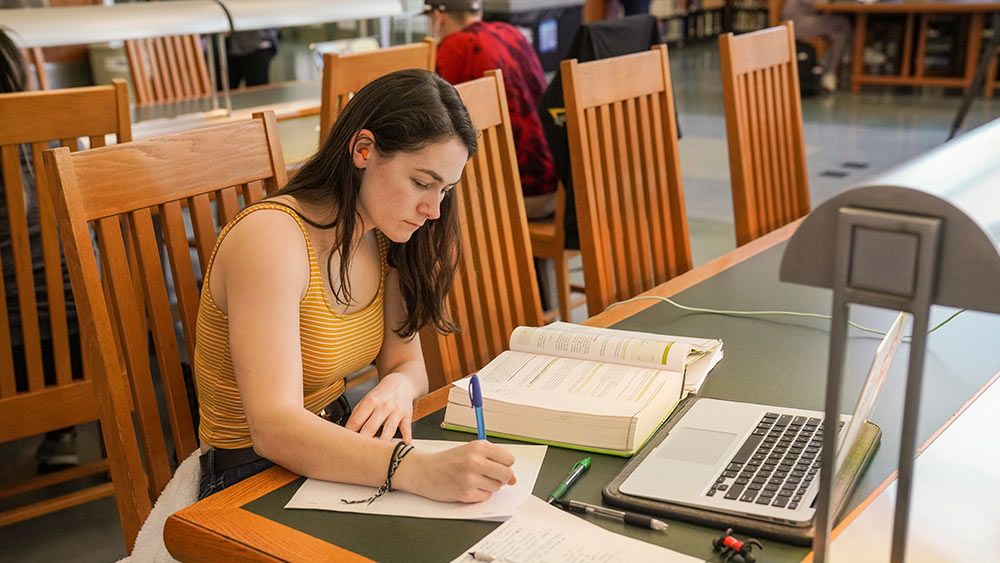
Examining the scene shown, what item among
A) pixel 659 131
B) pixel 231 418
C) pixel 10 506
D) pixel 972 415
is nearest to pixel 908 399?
pixel 972 415

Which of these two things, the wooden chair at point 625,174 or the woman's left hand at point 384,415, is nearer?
the woman's left hand at point 384,415

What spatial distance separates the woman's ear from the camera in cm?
121

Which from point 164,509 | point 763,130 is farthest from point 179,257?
point 763,130

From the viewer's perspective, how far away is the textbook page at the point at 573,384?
3.72 ft

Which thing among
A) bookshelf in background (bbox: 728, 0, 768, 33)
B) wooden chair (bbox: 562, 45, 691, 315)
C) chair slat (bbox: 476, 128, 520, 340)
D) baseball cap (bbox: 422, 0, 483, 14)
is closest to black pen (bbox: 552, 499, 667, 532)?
chair slat (bbox: 476, 128, 520, 340)

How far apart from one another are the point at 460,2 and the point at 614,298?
1.44 meters

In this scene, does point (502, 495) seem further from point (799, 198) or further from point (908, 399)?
point (799, 198)

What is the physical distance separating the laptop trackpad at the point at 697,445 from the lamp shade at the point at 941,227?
45 centimetres

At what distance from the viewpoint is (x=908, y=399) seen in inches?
24.8

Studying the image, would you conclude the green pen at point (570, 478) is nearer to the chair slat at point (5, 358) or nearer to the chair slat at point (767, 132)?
the chair slat at point (5, 358)

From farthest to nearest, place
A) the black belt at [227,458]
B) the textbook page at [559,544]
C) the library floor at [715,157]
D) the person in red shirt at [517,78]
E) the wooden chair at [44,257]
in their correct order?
the person in red shirt at [517,78]
the library floor at [715,157]
the wooden chair at [44,257]
the black belt at [227,458]
the textbook page at [559,544]

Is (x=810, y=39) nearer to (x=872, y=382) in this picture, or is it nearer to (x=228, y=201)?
(x=228, y=201)

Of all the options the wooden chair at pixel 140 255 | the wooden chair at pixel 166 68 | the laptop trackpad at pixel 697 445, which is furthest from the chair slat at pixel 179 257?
the wooden chair at pixel 166 68

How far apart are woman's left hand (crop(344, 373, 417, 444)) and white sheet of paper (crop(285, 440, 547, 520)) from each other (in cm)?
11
